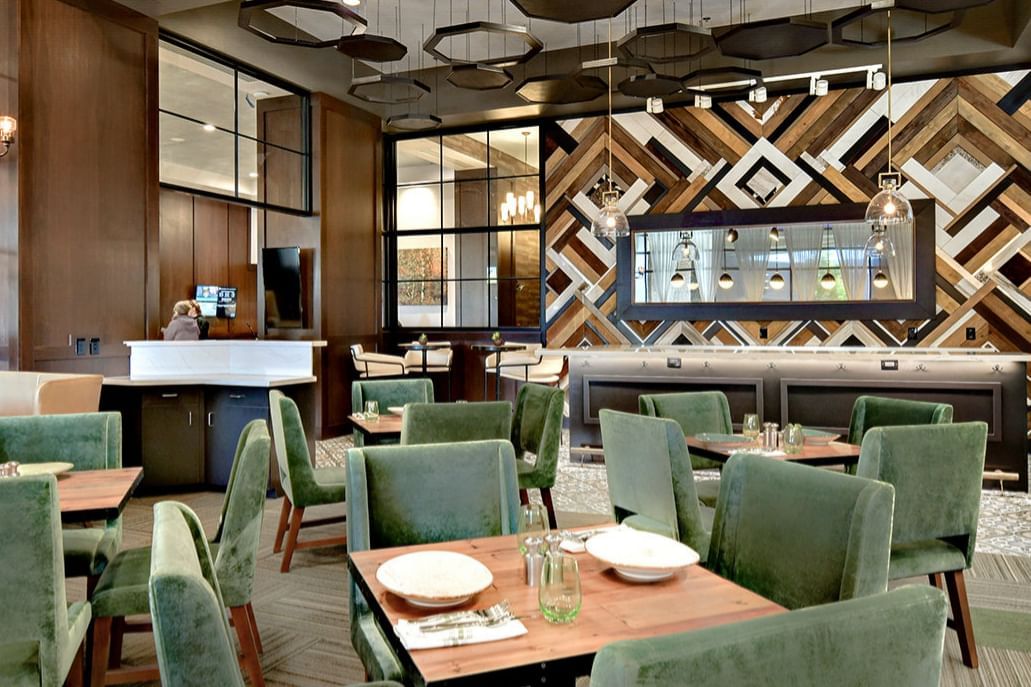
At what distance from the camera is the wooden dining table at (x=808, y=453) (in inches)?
139

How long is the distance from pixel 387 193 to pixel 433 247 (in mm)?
966

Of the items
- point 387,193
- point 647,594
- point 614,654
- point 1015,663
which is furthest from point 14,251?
point 1015,663

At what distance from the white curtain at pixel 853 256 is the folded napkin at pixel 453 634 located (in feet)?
25.0

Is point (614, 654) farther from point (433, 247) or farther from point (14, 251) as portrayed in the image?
point (433, 247)

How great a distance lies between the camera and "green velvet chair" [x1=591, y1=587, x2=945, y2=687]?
90 centimetres

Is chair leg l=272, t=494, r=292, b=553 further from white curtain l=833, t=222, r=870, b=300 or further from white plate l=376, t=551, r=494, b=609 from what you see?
white curtain l=833, t=222, r=870, b=300

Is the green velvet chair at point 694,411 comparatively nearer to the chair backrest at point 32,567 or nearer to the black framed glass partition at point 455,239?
the chair backrest at point 32,567

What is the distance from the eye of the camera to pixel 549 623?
1545 millimetres

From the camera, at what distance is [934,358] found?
20.3ft

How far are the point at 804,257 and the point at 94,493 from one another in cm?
752

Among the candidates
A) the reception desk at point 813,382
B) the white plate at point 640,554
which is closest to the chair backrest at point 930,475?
the white plate at point 640,554

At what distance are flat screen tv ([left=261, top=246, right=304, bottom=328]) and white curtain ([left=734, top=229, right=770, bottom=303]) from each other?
5.18 metres

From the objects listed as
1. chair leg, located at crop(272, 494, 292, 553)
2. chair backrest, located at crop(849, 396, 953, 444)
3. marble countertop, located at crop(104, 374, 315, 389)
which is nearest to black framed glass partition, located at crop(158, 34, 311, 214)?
marble countertop, located at crop(104, 374, 315, 389)

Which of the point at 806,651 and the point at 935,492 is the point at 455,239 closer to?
the point at 935,492
